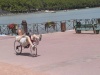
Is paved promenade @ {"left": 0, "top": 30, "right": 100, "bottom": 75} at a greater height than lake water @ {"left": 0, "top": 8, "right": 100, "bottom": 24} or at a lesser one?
lesser

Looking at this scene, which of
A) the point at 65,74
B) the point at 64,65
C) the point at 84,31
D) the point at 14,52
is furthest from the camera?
the point at 84,31

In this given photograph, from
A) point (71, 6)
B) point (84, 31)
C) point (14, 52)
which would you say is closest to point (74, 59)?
point (14, 52)

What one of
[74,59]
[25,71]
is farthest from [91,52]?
[25,71]

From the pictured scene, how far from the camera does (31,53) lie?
13289mm

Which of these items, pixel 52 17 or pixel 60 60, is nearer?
pixel 60 60

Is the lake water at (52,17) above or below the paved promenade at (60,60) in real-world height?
above

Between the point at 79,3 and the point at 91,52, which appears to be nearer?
the point at 91,52

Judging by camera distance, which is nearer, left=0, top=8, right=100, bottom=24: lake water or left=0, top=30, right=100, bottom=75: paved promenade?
left=0, top=30, right=100, bottom=75: paved promenade

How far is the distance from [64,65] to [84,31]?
13007mm

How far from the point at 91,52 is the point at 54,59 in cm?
170

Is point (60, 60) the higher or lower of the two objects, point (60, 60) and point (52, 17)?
the lower

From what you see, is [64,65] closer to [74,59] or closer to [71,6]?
[74,59]

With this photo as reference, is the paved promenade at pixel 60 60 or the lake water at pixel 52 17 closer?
the paved promenade at pixel 60 60

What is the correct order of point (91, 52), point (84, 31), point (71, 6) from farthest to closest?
point (71, 6) → point (84, 31) → point (91, 52)
